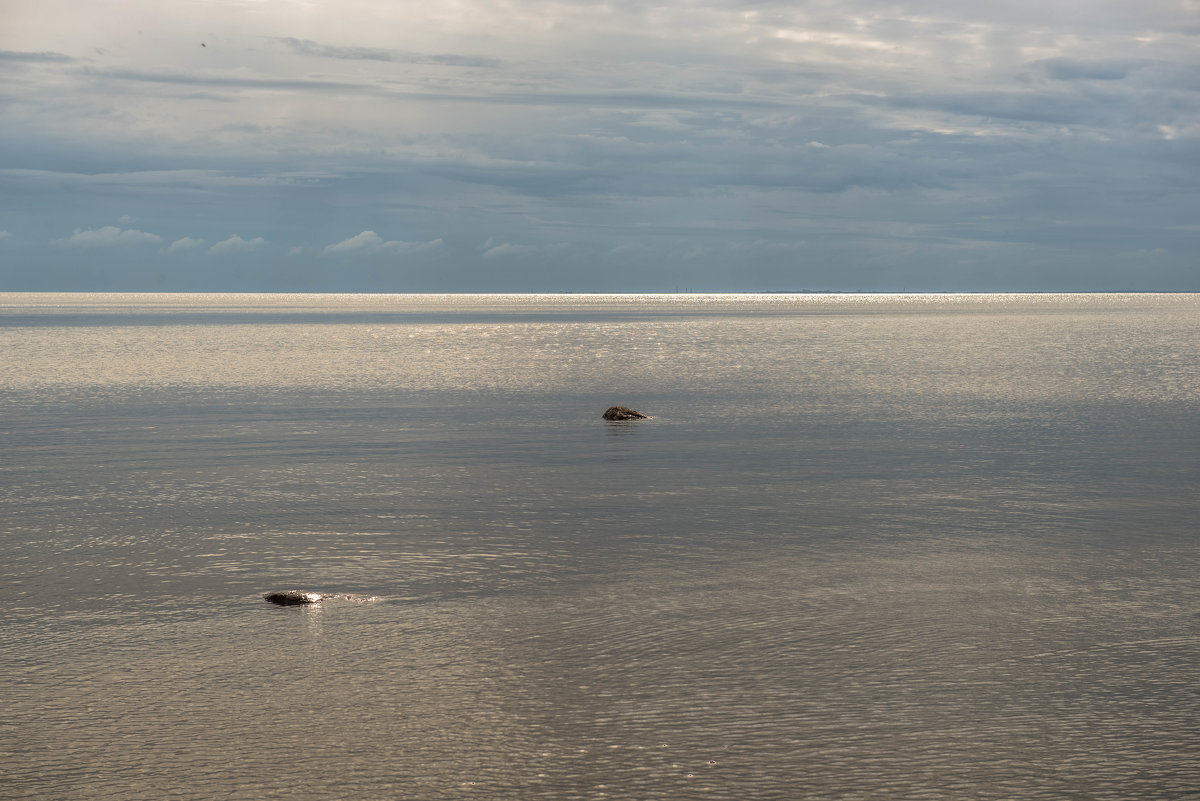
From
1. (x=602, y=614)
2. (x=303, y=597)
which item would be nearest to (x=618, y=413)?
(x=303, y=597)

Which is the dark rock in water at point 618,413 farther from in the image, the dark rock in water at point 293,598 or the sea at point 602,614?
the dark rock in water at point 293,598

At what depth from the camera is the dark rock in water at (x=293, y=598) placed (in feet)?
49.2

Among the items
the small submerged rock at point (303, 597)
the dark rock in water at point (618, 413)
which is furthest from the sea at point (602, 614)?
the dark rock in water at point (618, 413)

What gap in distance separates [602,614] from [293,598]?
13.3 feet

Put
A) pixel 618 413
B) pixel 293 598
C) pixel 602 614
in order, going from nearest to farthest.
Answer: pixel 602 614 → pixel 293 598 → pixel 618 413

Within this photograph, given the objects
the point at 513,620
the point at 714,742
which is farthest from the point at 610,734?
the point at 513,620

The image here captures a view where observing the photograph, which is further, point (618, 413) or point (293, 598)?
point (618, 413)

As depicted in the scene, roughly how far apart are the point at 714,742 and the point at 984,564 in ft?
27.0

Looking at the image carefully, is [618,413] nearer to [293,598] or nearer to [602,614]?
[293,598]

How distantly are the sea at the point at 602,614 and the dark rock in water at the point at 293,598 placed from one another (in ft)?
0.93

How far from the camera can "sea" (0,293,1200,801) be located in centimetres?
991

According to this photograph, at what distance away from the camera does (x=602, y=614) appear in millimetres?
14508

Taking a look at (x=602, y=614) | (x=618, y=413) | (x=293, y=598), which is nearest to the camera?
(x=602, y=614)

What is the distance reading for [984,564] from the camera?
56.1 feet
